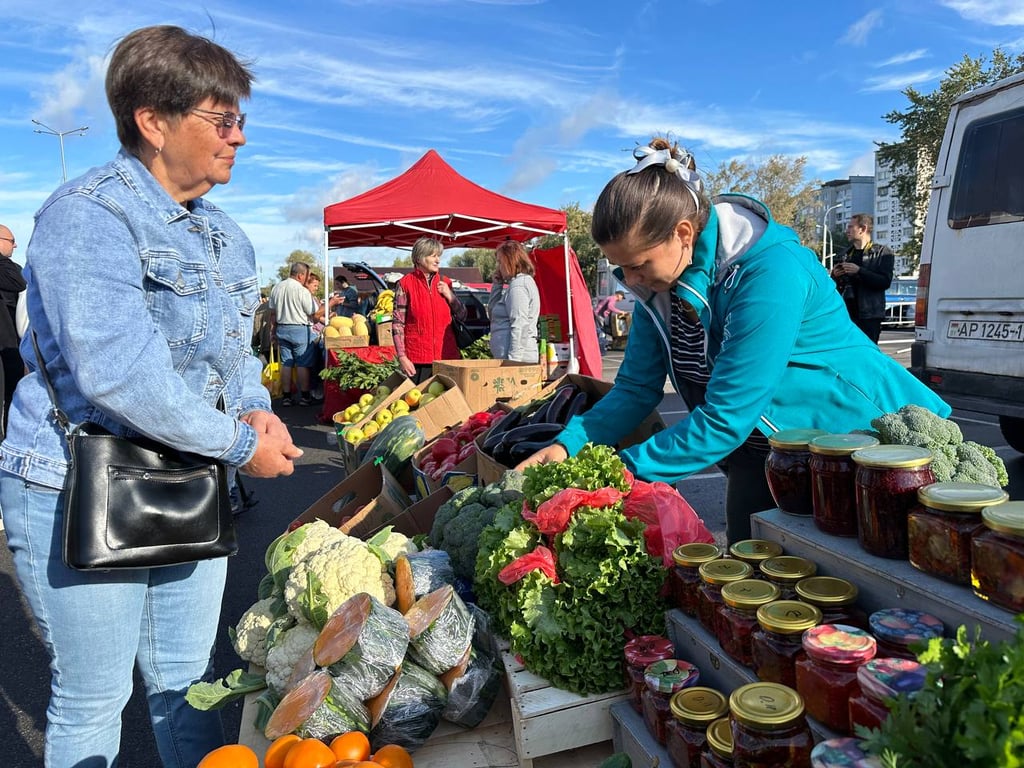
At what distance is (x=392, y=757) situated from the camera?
1.65 m

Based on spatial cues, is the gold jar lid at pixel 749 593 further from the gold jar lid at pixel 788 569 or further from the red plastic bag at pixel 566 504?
the red plastic bag at pixel 566 504

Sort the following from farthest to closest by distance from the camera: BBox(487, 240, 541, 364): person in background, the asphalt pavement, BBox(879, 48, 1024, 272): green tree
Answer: BBox(879, 48, 1024, 272): green tree
BBox(487, 240, 541, 364): person in background
the asphalt pavement

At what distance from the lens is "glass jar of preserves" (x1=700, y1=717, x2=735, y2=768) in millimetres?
1258

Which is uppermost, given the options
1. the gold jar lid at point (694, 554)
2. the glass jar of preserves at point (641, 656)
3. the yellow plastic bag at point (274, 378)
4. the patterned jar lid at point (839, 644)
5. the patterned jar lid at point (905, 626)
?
the patterned jar lid at point (905, 626)

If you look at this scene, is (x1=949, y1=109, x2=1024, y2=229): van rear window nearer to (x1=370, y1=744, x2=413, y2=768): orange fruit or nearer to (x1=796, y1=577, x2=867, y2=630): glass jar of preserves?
(x1=796, y1=577, x2=867, y2=630): glass jar of preserves

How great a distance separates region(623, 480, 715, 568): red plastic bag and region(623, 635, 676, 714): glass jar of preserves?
19 centimetres

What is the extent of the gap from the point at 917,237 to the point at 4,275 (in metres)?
34.5

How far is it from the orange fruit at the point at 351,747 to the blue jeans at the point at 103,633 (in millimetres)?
585

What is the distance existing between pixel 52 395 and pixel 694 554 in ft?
5.02

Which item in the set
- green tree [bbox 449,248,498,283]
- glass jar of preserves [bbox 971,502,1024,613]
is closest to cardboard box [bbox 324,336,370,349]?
glass jar of preserves [bbox 971,502,1024,613]

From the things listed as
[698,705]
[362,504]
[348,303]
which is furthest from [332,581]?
[348,303]

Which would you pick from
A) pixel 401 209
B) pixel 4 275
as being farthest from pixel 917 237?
pixel 4 275

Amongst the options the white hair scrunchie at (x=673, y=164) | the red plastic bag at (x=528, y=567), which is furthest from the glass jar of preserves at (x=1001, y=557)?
the white hair scrunchie at (x=673, y=164)

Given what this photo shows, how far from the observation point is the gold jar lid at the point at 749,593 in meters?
1.42
